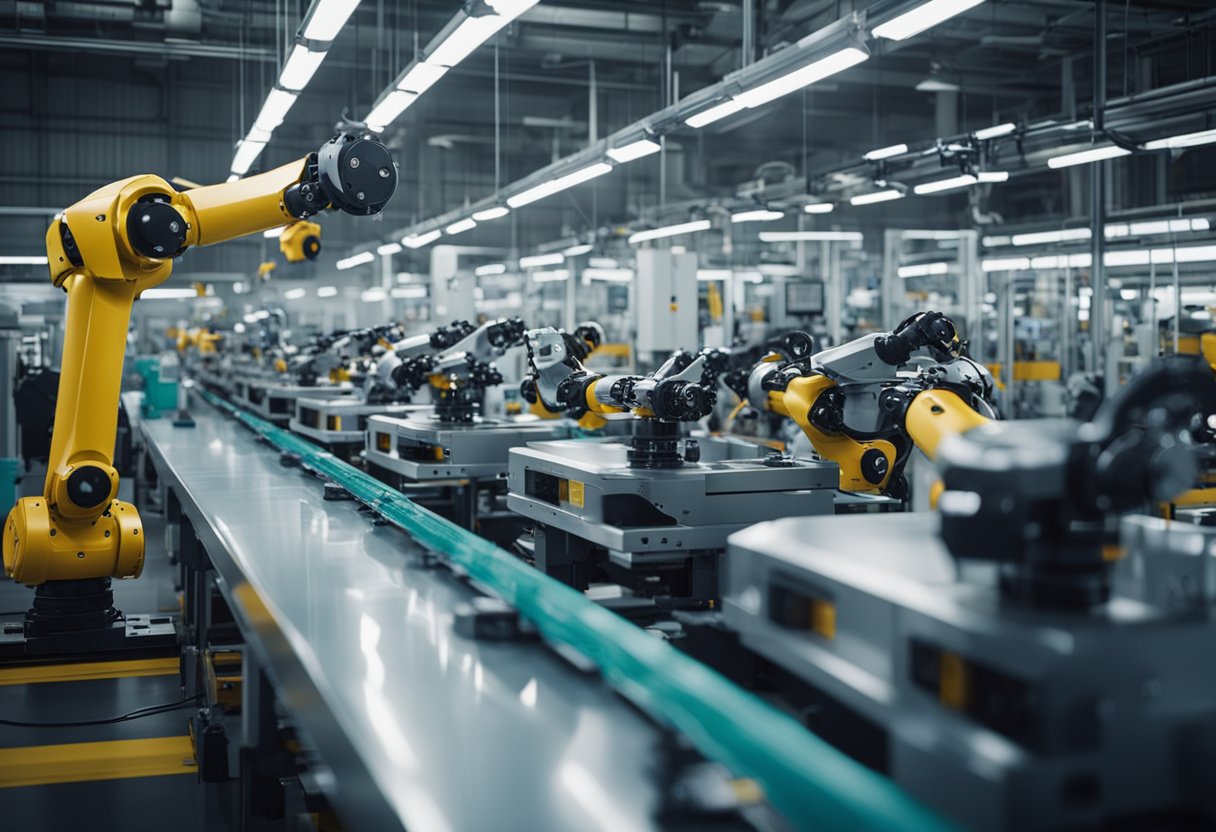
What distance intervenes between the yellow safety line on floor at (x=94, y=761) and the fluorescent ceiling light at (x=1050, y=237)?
34.8 feet

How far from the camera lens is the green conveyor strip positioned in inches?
42.7

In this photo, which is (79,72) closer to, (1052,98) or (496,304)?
(496,304)

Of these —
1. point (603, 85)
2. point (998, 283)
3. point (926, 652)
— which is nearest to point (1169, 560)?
point (926, 652)

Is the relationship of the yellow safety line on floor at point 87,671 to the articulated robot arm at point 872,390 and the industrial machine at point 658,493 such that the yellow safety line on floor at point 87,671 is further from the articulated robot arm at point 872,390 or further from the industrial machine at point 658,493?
the articulated robot arm at point 872,390

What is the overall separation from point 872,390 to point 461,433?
1.97 m

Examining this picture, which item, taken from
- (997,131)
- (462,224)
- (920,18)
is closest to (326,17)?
(920,18)

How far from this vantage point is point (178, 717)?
4.74 m

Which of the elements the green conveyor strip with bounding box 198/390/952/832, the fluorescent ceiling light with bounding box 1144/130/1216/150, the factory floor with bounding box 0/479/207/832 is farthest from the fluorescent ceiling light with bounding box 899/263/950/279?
the green conveyor strip with bounding box 198/390/952/832

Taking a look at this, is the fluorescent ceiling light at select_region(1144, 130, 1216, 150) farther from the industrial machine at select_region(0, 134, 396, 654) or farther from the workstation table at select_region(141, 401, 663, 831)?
the workstation table at select_region(141, 401, 663, 831)

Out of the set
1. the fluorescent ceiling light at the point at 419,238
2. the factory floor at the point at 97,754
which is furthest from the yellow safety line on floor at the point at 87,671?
the fluorescent ceiling light at the point at 419,238

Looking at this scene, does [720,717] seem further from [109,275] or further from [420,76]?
[420,76]

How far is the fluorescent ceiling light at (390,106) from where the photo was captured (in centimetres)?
617

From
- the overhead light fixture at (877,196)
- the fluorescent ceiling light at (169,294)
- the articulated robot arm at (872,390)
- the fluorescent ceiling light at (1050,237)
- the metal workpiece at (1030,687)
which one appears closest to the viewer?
the metal workpiece at (1030,687)

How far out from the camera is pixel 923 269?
1378 cm
